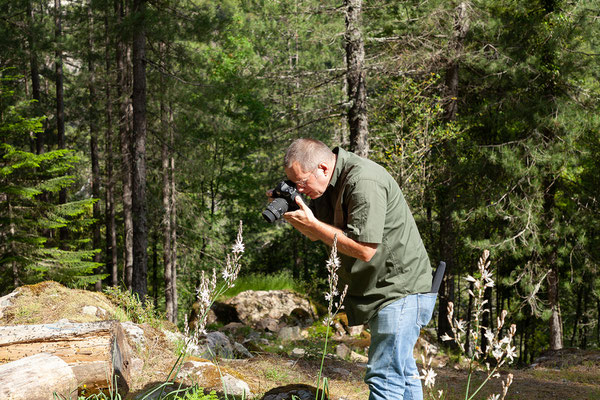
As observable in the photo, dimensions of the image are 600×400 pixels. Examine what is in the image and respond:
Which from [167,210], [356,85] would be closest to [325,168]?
[356,85]

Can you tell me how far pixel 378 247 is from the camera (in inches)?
104

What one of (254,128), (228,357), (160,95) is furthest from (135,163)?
(254,128)

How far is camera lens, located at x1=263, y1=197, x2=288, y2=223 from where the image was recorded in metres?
2.64

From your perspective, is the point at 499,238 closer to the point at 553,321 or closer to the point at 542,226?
the point at 542,226

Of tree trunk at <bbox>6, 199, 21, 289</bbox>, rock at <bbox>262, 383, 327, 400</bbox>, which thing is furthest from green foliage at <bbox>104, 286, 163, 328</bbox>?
tree trunk at <bbox>6, 199, 21, 289</bbox>

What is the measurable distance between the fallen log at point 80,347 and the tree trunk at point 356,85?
6125 millimetres

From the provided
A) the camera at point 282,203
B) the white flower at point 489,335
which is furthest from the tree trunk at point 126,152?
the white flower at point 489,335

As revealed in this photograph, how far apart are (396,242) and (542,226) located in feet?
33.0

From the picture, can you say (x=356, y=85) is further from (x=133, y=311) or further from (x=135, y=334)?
(x=135, y=334)

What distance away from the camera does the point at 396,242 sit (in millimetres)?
2699

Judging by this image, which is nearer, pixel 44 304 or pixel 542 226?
pixel 44 304

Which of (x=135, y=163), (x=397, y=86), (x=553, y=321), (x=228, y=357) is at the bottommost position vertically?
(x=553, y=321)

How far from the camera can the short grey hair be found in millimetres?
125

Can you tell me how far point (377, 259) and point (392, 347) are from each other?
18.4 inches
